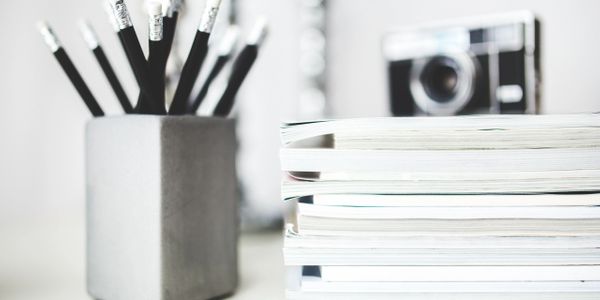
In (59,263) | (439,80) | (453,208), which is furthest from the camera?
(439,80)

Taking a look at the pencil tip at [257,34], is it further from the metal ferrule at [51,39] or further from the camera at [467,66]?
the camera at [467,66]

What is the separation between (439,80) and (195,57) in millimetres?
343

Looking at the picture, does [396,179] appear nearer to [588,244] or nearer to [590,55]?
[588,244]

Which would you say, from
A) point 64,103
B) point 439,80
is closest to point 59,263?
point 64,103

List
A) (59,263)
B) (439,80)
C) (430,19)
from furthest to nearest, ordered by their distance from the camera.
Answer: (430,19) < (439,80) < (59,263)

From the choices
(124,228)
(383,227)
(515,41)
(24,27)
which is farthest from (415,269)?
(24,27)

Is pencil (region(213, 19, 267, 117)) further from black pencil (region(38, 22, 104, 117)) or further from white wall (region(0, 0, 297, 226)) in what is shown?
white wall (region(0, 0, 297, 226))

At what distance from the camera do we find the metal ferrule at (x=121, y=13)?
1.05 ft

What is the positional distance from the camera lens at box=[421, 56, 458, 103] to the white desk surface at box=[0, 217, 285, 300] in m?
0.23

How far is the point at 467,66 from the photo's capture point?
0.57 m

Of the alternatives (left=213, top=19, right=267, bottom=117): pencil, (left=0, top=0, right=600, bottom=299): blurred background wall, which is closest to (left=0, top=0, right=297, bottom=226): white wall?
(left=0, top=0, right=600, bottom=299): blurred background wall

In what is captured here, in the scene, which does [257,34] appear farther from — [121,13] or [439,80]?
[439,80]

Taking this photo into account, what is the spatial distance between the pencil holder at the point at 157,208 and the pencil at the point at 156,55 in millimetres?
15

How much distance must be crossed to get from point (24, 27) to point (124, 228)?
464 mm
